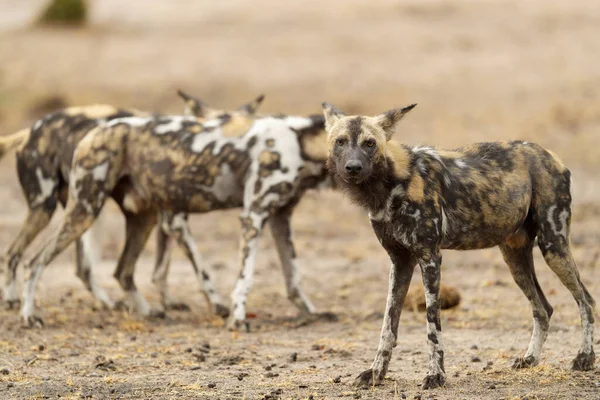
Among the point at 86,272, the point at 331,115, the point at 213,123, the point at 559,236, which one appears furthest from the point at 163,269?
the point at 559,236

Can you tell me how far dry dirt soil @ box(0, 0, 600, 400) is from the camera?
24.3ft

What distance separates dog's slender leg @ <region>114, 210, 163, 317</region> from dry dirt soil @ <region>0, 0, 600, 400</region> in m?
0.44

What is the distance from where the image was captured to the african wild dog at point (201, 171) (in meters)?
9.93

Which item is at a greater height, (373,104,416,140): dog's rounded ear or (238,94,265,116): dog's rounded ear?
(373,104,416,140): dog's rounded ear

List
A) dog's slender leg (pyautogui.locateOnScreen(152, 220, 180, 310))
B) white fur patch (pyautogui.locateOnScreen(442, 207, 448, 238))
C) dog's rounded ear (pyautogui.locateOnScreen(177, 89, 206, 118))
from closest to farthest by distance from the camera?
1. white fur patch (pyautogui.locateOnScreen(442, 207, 448, 238))
2. dog's slender leg (pyautogui.locateOnScreen(152, 220, 180, 310))
3. dog's rounded ear (pyautogui.locateOnScreen(177, 89, 206, 118))

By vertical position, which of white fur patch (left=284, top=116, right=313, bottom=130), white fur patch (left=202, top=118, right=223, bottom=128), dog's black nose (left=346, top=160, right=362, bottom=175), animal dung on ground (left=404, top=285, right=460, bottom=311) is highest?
dog's black nose (left=346, top=160, right=362, bottom=175)

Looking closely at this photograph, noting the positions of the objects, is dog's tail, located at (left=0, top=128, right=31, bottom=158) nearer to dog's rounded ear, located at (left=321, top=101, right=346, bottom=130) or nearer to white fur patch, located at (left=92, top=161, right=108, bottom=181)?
white fur patch, located at (left=92, top=161, right=108, bottom=181)

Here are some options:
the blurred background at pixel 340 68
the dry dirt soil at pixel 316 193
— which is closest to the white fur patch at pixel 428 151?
the dry dirt soil at pixel 316 193

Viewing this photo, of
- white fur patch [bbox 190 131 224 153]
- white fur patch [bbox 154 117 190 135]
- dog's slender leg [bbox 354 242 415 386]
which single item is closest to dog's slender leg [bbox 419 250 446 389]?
dog's slender leg [bbox 354 242 415 386]

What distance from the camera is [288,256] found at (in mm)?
10453

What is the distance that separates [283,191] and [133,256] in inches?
71.6

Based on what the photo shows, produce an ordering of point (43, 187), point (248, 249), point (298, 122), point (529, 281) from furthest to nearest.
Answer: point (43, 187) < point (298, 122) < point (248, 249) < point (529, 281)

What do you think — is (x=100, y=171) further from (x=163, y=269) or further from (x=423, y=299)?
(x=423, y=299)

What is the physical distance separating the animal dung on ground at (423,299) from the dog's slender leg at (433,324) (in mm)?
3106
